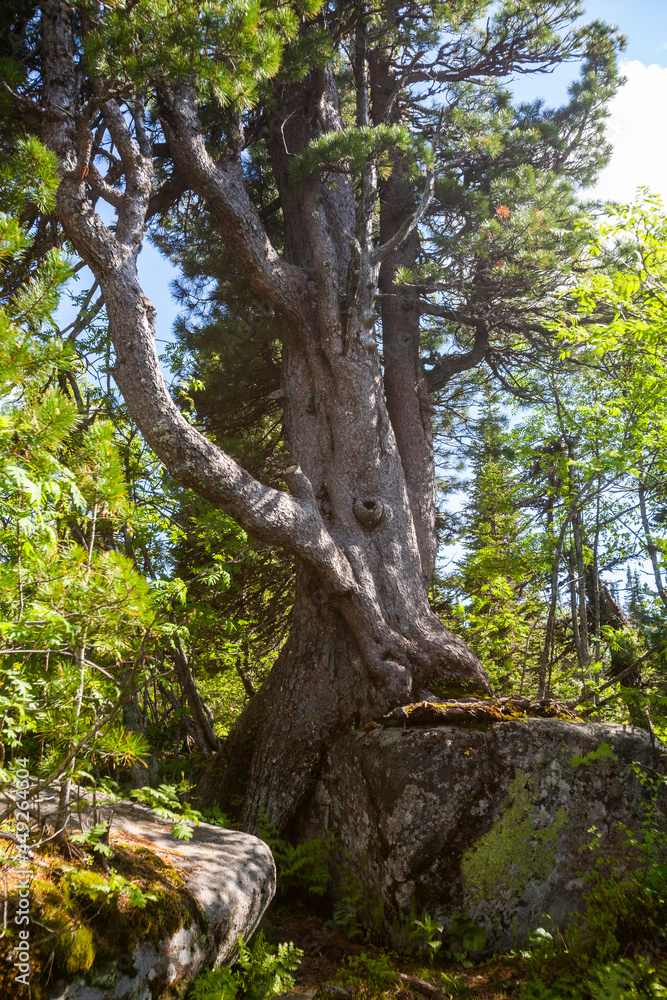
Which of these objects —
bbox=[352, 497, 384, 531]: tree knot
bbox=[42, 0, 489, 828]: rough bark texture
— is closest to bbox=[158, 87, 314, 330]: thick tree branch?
bbox=[42, 0, 489, 828]: rough bark texture

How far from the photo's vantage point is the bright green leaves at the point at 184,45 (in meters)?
4.10

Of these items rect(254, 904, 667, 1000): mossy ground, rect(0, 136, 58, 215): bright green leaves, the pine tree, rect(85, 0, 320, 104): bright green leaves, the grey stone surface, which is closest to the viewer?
the grey stone surface

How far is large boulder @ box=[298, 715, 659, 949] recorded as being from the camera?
144 inches

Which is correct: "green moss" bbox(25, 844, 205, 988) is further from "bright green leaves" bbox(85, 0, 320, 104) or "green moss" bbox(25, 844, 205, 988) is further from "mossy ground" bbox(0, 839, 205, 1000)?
"bright green leaves" bbox(85, 0, 320, 104)

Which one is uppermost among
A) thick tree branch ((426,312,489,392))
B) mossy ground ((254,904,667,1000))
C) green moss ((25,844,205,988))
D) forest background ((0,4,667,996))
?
thick tree branch ((426,312,489,392))

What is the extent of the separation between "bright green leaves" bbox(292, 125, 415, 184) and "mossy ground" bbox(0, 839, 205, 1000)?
5.87 m

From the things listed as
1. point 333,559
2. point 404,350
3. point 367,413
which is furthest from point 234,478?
point 404,350

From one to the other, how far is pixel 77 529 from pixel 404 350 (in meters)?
4.51

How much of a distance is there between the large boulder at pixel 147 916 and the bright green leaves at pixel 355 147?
Answer: 5.73 metres

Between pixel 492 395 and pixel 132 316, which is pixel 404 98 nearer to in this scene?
pixel 492 395

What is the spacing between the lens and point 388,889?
3766mm

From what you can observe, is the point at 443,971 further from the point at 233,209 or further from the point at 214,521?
the point at 233,209

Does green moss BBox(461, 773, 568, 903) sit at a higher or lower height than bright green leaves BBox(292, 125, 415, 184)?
lower

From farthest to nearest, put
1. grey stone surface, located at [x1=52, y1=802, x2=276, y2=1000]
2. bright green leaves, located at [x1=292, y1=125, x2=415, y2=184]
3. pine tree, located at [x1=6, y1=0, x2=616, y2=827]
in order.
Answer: bright green leaves, located at [x1=292, y1=125, x2=415, y2=184], pine tree, located at [x1=6, y1=0, x2=616, y2=827], grey stone surface, located at [x1=52, y1=802, x2=276, y2=1000]
